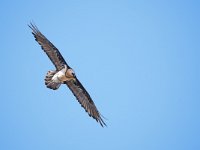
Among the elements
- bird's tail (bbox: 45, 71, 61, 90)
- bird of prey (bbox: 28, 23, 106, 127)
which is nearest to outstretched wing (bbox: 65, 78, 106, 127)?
bird of prey (bbox: 28, 23, 106, 127)

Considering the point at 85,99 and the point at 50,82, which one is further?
the point at 85,99

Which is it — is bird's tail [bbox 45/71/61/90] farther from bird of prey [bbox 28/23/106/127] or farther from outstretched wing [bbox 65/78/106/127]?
outstretched wing [bbox 65/78/106/127]

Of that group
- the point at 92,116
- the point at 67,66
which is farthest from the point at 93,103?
the point at 67,66

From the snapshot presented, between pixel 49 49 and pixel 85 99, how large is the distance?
1.77 metres

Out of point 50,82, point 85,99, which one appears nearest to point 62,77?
point 50,82

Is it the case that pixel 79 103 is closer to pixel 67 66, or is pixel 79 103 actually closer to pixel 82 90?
pixel 82 90

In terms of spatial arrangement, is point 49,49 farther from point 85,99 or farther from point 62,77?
point 85,99

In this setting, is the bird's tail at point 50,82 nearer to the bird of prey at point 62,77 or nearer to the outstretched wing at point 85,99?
the bird of prey at point 62,77

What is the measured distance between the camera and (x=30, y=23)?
11.2 m

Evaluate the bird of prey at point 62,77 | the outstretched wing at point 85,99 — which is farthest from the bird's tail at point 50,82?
the outstretched wing at point 85,99

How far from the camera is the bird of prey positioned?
1088cm

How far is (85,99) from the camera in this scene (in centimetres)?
1183

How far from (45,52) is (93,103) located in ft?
6.56

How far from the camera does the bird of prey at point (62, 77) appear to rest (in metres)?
10.9
